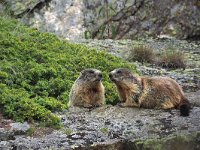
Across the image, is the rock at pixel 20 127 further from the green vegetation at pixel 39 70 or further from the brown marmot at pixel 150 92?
the brown marmot at pixel 150 92

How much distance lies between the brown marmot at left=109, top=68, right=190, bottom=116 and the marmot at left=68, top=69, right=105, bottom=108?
42 cm

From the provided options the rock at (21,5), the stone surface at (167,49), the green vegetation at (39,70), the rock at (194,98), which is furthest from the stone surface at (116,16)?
the rock at (194,98)

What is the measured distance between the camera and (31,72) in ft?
34.0

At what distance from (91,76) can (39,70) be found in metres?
1.35

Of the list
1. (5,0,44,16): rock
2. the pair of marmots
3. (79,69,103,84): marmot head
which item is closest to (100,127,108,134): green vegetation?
the pair of marmots

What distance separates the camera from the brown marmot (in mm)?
9000

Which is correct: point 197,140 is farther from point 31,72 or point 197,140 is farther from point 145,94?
point 31,72

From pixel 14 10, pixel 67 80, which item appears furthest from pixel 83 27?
pixel 67 80

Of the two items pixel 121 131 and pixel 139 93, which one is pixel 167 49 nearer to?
pixel 139 93

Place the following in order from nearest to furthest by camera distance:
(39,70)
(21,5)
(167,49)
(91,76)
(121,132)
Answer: (121,132)
(91,76)
(39,70)
(167,49)
(21,5)

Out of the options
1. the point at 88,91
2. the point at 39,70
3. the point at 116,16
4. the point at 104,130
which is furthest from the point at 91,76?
the point at 116,16

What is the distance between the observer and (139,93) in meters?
9.09

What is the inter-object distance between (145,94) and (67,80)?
223 centimetres

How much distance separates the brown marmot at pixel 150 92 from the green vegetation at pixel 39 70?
3.51 ft
